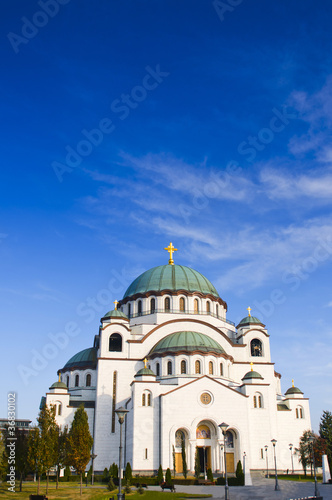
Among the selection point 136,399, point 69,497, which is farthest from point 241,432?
point 69,497

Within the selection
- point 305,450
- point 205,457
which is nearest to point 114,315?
point 205,457

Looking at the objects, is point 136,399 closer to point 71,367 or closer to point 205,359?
point 205,359

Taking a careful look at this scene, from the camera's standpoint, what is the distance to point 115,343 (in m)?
40.7

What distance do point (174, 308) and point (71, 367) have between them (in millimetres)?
11217

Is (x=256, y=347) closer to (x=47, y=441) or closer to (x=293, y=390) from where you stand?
(x=293, y=390)

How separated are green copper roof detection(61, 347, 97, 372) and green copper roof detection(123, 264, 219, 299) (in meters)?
6.23

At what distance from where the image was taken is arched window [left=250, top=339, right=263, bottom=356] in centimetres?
4216

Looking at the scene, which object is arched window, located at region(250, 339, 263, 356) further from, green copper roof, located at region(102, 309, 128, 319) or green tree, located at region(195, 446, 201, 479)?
green tree, located at region(195, 446, 201, 479)

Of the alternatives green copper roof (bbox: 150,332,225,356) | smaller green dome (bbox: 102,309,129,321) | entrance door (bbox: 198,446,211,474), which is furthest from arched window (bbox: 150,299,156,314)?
entrance door (bbox: 198,446,211,474)

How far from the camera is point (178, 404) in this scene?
3325 centimetres

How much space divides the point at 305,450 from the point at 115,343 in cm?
1736

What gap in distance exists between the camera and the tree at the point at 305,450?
35.4 metres

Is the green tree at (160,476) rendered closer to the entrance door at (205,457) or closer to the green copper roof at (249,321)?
the entrance door at (205,457)

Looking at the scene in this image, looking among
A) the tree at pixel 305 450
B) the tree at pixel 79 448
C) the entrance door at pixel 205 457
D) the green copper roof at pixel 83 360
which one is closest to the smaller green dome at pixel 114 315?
the green copper roof at pixel 83 360
